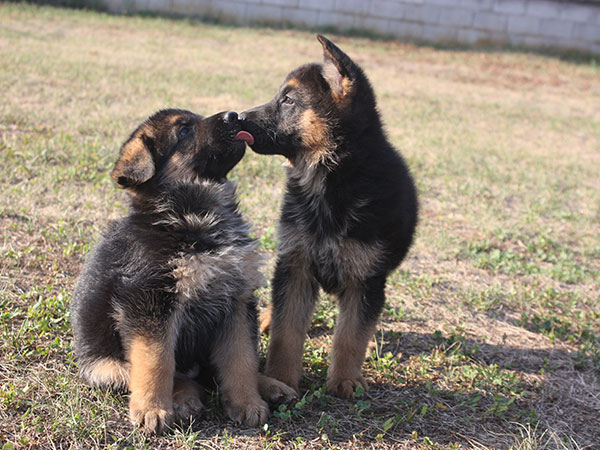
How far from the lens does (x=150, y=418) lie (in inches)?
113

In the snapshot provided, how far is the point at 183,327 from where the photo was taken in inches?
126

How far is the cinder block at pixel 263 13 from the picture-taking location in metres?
17.9

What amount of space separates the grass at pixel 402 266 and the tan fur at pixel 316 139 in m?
1.23

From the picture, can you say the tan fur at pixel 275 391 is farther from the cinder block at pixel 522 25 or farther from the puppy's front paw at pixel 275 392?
the cinder block at pixel 522 25

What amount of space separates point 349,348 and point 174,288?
3.69 ft

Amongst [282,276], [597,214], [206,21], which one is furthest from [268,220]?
[206,21]

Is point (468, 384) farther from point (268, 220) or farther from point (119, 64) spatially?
point (119, 64)

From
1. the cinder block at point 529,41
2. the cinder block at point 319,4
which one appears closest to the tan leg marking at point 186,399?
the cinder block at point 319,4

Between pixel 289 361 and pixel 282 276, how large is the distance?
0.49 meters

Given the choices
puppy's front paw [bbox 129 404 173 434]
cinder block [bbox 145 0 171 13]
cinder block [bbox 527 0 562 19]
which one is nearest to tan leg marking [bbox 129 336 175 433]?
puppy's front paw [bbox 129 404 173 434]

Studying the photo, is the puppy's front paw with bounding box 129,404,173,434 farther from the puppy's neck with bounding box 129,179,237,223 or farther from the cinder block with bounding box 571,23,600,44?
the cinder block with bounding box 571,23,600,44

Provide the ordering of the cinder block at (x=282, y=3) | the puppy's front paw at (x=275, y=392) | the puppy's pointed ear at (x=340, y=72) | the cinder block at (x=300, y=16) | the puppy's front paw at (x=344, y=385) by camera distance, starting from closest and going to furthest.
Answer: the puppy's front paw at (x=275, y=392) < the puppy's front paw at (x=344, y=385) < the puppy's pointed ear at (x=340, y=72) < the cinder block at (x=282, y=3) < the cinder block at (x=300, y=16)

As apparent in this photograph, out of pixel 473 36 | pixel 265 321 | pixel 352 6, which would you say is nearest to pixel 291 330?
pixel 265 321

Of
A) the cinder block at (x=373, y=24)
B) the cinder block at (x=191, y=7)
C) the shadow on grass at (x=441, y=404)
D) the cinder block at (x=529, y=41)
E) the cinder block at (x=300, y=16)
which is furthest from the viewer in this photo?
the cinder block at (x=529, y=41)
